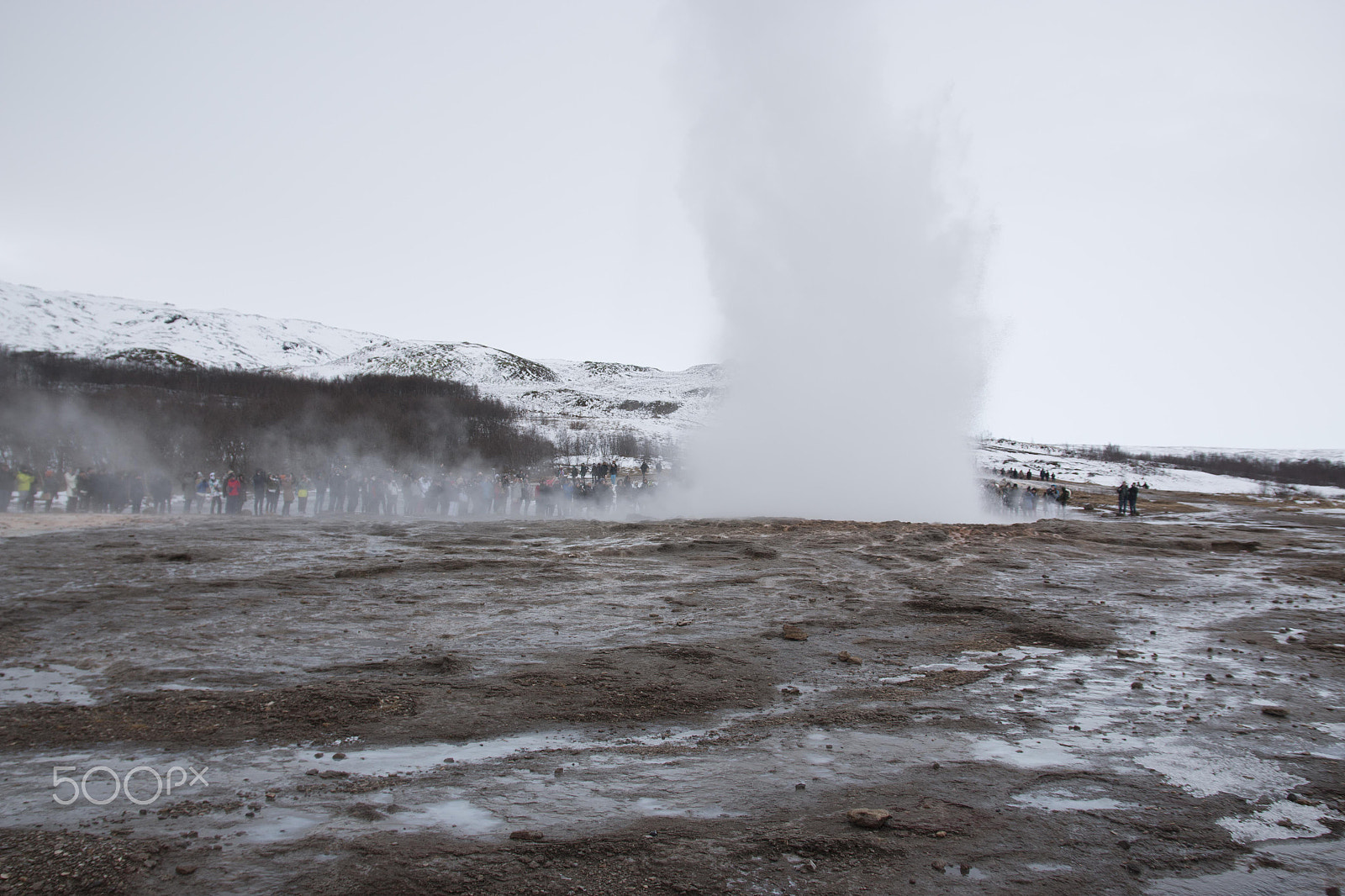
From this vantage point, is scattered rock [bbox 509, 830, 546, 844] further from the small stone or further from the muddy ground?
the small stone

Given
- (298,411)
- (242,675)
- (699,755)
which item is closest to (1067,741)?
(699,755)

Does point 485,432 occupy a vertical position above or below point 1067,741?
above

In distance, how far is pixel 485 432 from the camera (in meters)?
70.1

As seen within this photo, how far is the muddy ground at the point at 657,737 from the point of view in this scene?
309cm

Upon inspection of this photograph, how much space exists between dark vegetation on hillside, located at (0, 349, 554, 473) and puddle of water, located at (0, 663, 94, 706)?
33.1m

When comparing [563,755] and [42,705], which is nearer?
[563,755]

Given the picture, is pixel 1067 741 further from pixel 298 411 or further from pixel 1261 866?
pixel 298 411

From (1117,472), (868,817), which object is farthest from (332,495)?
(1117,472)

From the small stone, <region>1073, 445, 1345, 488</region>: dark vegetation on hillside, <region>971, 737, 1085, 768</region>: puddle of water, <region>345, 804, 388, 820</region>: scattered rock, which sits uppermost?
<region>1073, 445, 1345, 488</region>: dark vegetation on hillside

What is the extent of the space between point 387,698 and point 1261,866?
519 cm

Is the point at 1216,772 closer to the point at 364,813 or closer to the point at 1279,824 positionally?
the point at 1279,824

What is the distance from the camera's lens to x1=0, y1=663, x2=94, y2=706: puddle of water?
502 cm

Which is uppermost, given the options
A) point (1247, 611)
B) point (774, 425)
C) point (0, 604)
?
point (774, 425)

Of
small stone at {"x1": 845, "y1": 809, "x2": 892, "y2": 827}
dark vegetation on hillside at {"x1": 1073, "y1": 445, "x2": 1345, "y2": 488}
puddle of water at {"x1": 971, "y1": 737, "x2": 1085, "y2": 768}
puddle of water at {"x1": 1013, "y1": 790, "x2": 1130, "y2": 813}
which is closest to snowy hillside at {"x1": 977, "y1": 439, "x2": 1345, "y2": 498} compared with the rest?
dark vegetation on hillside at {"x1": 1073, "y1": 445, "x2": 1345, "y2": 488}
